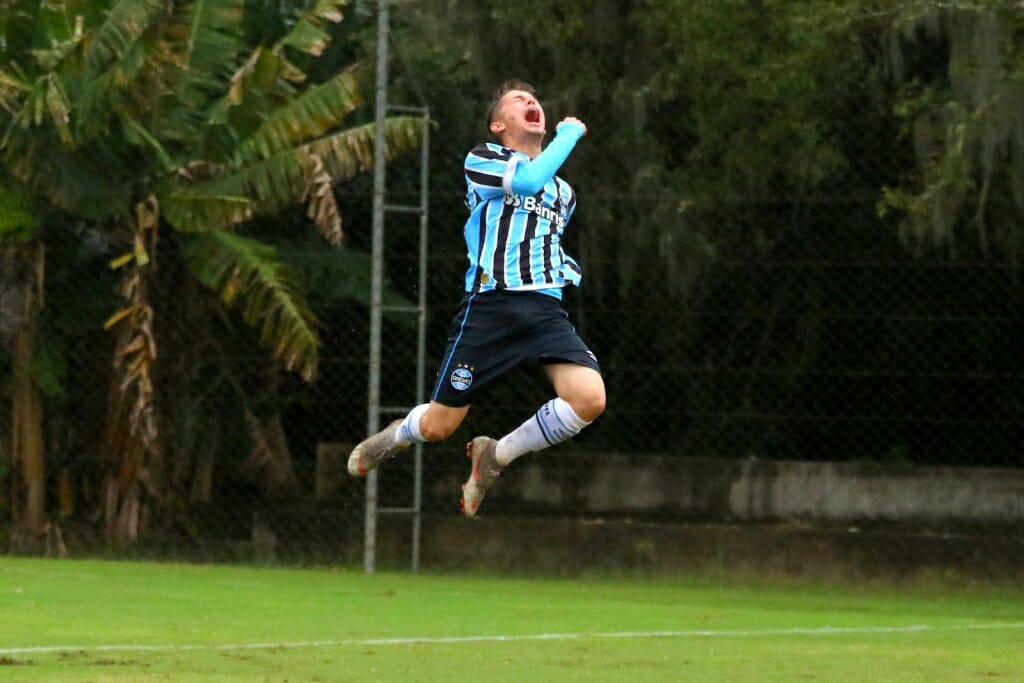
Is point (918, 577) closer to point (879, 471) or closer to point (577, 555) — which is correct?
point (879, 471)

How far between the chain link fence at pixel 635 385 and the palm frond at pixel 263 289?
302mm

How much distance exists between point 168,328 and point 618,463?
3899 millimetres

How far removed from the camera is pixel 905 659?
909cm

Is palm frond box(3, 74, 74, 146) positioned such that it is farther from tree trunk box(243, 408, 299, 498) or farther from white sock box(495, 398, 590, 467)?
white sock box(495, 398, 590, 467)

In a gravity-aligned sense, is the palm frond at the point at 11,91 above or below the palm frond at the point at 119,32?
below

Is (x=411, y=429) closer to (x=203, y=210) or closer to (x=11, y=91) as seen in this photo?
(x=203, y=210)

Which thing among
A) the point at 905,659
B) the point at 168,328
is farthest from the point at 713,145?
the point at 905,659

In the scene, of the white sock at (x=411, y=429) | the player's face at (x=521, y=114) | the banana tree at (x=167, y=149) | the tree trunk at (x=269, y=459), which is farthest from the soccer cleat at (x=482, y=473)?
the tree trunk at (x=269, y=459)

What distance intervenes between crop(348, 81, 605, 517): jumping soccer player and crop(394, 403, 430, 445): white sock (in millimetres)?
60

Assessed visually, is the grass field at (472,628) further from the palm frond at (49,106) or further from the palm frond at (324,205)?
the palm frond at (49,106)

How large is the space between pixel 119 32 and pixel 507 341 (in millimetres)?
7891

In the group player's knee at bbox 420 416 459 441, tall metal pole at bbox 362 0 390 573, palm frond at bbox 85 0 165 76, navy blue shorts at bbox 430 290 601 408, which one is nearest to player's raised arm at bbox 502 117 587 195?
navy blue shorts at bbox 430 290 601 408

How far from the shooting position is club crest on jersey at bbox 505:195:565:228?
734 centimetres

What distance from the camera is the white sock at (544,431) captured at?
294 inches
